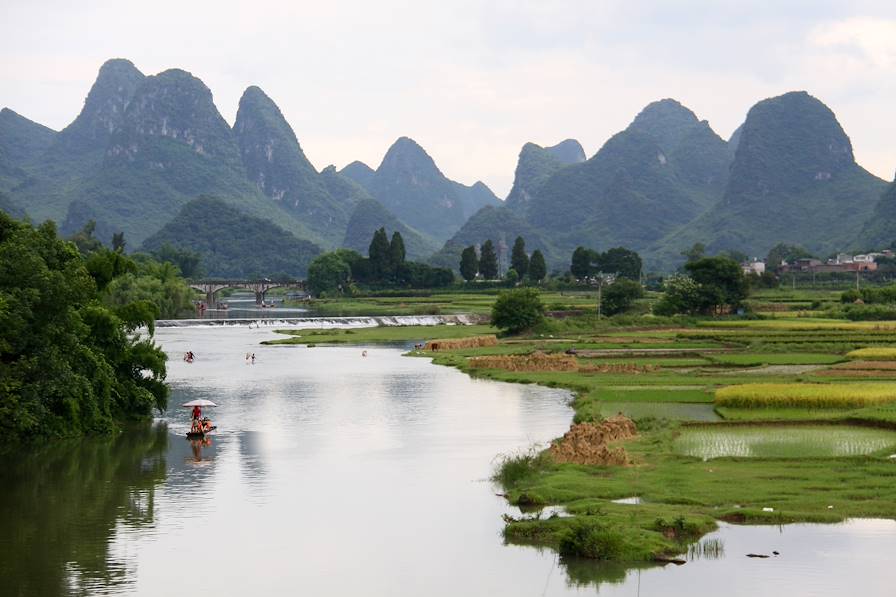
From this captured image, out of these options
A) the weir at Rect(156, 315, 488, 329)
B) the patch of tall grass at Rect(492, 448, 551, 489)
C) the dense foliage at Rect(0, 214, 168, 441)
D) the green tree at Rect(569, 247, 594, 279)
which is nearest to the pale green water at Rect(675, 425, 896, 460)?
the patch of tall grass at Rect(492, 448, 551, 489)

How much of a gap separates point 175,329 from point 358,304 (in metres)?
44.2

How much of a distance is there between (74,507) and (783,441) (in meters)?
24.9

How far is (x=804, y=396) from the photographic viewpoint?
5188cm

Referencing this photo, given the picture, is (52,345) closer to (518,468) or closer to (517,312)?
(518,468)

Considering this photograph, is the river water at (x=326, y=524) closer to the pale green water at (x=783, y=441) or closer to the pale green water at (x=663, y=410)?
the pale green water at (x=663, y=410)

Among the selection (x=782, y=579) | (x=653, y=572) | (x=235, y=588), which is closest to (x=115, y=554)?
(x=235, y=588)

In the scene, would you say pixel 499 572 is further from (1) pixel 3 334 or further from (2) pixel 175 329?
(2) pixel 175 329

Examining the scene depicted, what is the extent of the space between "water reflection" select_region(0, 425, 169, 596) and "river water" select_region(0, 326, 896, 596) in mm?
82

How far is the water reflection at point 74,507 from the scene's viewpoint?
88.8ft

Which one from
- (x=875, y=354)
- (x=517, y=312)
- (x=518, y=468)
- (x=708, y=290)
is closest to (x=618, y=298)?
(x=708, y=290)

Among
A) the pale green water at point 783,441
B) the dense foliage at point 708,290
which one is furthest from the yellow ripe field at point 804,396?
the dense foliage at point 708,290

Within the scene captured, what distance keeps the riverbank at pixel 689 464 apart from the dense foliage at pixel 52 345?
19.2m

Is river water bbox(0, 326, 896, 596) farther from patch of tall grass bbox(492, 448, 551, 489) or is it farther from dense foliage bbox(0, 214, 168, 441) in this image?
dense foliage bbox(0, 214, 168, 441)

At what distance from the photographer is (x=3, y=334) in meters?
44.5
